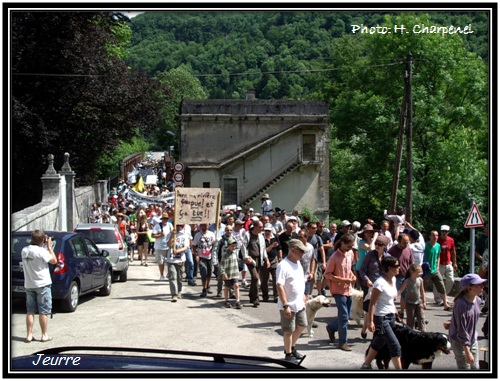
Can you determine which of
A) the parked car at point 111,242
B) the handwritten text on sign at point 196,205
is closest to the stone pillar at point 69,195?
the parked car at point 111,242

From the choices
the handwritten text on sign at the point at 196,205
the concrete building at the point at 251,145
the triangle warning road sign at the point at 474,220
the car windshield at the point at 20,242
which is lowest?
the car windshield at the point at 20,242

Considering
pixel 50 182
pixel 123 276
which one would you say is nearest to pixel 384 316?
pixel 123 276

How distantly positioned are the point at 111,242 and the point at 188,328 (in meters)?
6.45

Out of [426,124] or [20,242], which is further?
[426,124]

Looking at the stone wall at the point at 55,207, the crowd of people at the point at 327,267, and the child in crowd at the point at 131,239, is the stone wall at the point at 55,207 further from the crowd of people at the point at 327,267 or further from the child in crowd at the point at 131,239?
the crowd of people at the point at 327,267

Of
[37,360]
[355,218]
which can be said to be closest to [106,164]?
[355,218]

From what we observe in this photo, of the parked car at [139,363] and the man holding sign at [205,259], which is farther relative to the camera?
the man holding sign at [205,259]

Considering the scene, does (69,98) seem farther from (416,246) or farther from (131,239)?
(416,246)

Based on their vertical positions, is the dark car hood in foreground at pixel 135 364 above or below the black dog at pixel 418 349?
above

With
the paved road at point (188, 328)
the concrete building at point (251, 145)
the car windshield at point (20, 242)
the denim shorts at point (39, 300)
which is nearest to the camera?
the paved road at point (188, 328)

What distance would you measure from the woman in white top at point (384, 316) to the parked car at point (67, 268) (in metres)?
5.79

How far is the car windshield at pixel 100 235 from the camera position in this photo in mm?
18297

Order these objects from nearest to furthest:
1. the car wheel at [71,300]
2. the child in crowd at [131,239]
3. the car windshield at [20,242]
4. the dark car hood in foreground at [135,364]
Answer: the dark car hood in foreground at [135,364] < the car windshield at [20,242] < the car wheel at [71,300] < the child in crowd at [131,239]

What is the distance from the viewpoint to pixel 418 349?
871cm
